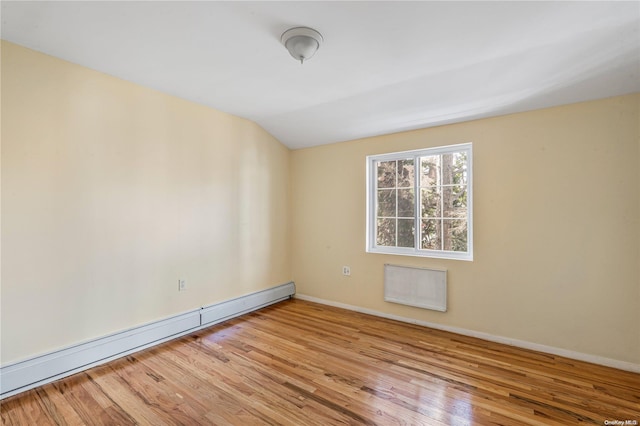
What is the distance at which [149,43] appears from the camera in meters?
2.05

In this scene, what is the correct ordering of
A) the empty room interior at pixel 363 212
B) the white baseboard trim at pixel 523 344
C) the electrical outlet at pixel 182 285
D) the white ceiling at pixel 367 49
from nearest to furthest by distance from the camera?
1. the white ceiling at pixel 367 49
2. the empty room interior at pixel 363 212
3. the white baseboard trim at pixel 523 344
4. the electrical outlet at pixel 182 285

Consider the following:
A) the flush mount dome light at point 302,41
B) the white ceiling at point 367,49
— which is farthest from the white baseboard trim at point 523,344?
the flush mount dome light at point 302,41

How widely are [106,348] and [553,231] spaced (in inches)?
157

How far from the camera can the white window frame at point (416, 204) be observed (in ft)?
10.1

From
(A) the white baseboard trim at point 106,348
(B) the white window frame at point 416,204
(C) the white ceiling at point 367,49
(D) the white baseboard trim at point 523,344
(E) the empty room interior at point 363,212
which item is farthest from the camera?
(B) the white window frame at point 416,204

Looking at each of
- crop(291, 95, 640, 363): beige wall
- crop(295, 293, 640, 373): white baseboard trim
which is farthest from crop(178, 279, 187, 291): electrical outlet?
crop(291, 95, 640, 363): beige wall

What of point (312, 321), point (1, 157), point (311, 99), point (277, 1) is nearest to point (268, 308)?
point (312, 321)

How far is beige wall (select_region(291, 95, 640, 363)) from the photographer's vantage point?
2.37 meters

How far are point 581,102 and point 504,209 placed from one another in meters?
1.08

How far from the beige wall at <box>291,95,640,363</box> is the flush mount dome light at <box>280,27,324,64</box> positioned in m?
1.80

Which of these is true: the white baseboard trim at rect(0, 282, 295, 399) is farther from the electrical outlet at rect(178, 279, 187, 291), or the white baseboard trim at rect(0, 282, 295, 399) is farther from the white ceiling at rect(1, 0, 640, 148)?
the white ceiling at rect(1, 0, 640, 148)

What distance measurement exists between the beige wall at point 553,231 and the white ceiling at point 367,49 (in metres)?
0.25

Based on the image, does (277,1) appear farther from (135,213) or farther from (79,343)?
(79,343)

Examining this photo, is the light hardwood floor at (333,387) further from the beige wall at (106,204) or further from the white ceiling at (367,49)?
the white ceiling at (367,49)
